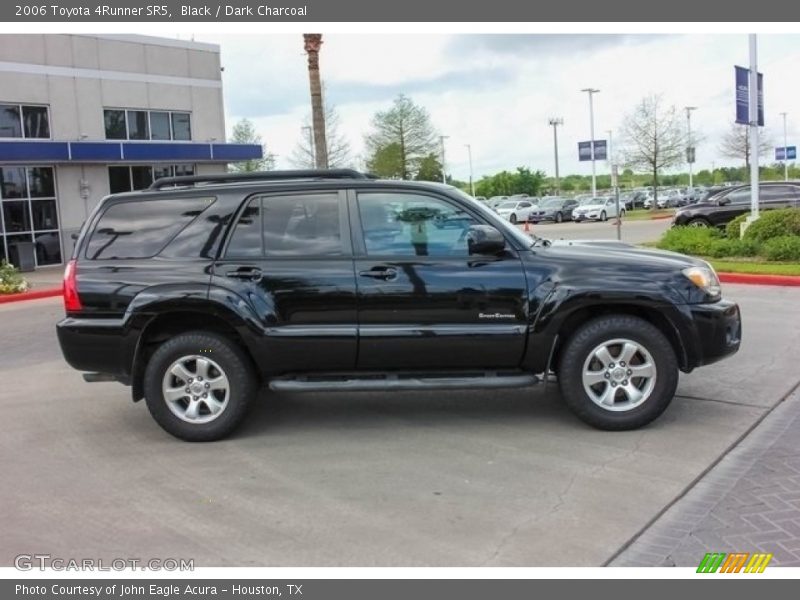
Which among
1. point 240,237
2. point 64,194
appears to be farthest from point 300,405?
point 64,194

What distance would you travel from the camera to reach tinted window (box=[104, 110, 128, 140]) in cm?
2364

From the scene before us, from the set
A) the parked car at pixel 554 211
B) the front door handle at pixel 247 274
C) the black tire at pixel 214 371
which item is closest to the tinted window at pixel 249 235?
the front door handle at pixel 247 274

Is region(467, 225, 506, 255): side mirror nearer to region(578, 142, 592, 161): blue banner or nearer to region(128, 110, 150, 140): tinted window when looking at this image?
region(128, 110, 150, 140): tinted window

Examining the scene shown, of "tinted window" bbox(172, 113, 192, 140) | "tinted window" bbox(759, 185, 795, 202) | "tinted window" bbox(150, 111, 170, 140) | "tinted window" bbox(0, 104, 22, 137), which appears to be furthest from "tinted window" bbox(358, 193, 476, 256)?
"tinted window" bbox(172, 113, 192, 140)

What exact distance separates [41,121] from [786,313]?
20.3 metres

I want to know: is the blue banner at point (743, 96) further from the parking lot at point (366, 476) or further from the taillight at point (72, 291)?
the taillight at point (72, 291)

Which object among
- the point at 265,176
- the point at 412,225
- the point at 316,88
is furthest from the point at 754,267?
the point at 265,176

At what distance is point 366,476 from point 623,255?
8.10 feet

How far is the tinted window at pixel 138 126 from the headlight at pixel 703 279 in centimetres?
2234

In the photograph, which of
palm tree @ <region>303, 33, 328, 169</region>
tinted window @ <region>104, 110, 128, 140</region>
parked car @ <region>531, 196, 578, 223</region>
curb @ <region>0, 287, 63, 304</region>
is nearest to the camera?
curb @ <region>0, 287, 63, 304</region>

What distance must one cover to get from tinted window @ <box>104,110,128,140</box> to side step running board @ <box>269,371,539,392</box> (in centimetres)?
2079

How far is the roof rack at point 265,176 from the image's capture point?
579 centimetres

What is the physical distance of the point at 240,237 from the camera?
18.2 ft

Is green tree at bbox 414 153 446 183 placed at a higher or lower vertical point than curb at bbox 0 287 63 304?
higher
